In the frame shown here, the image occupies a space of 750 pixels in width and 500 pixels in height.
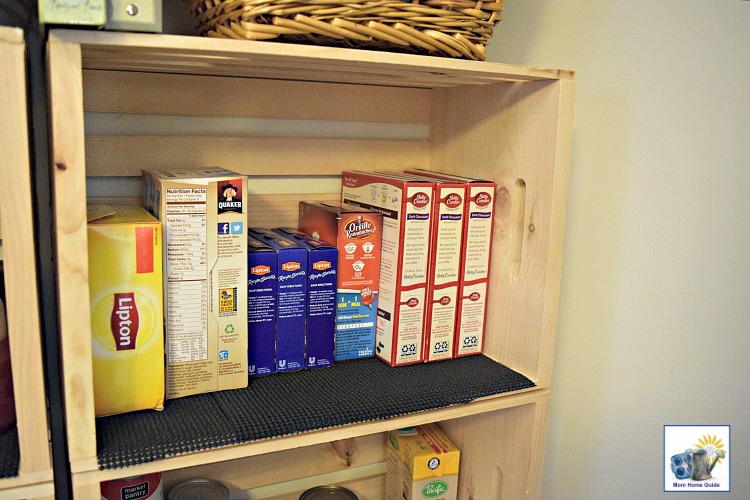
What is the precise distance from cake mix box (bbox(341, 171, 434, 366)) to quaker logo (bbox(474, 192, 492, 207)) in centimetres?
10

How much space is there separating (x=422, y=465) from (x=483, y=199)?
550 mm

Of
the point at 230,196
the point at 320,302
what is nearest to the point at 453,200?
the point at 320,302

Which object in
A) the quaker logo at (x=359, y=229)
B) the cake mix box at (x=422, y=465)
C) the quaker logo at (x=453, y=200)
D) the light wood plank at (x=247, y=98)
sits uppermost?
the light wood plank at (x=247, y=98)

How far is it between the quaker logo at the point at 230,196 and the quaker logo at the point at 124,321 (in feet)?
0.58

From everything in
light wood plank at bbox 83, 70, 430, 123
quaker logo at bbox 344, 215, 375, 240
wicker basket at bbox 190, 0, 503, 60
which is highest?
wicker basket at bbox 190, 0, 503, 60

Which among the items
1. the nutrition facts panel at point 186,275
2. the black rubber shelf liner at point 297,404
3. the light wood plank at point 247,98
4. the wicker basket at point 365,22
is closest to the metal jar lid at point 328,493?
the black rubber shelf liner at point 297,404

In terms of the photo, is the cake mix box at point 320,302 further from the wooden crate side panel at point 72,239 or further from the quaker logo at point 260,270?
the wooden crate side panel at point 72,239

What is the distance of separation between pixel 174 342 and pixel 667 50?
1201 mm

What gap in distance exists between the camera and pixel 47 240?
3.70 feet

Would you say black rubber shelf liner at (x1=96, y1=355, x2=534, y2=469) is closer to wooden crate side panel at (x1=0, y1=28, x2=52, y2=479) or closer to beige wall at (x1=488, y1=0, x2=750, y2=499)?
wooden crate side panel at (x1=0, y1=28, x2=52, y2=479)

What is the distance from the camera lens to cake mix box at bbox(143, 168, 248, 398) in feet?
3.01

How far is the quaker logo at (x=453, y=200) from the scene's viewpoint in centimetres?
112

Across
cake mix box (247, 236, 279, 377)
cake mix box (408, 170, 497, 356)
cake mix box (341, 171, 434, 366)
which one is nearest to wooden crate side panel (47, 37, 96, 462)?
cake mix box (247, 236, 279, 377)

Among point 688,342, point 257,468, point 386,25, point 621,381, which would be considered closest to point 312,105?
point 386,25
